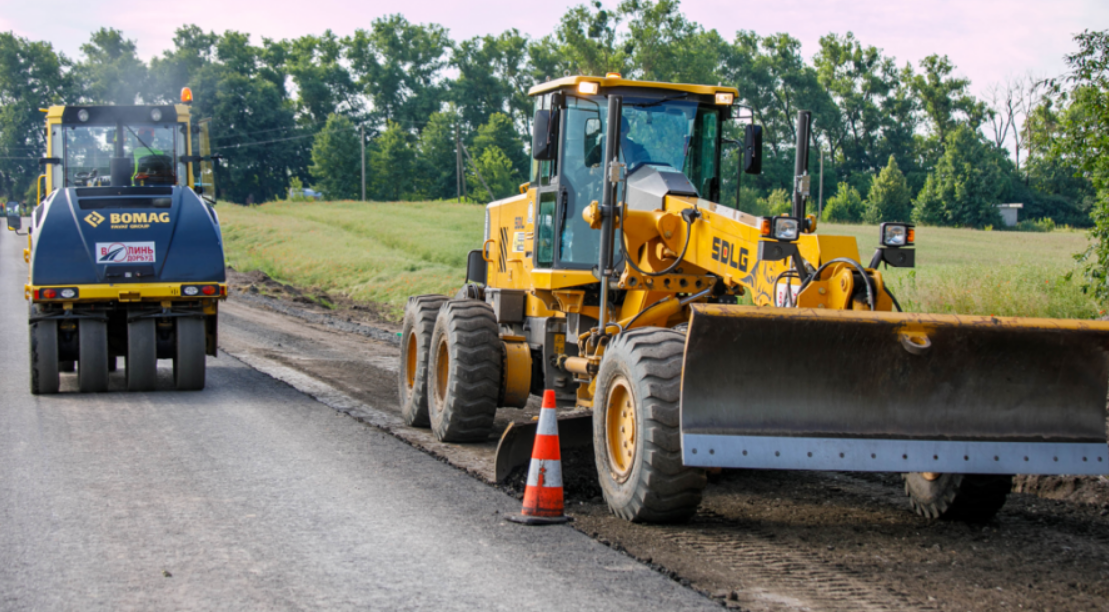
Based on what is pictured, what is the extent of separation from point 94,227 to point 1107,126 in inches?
435

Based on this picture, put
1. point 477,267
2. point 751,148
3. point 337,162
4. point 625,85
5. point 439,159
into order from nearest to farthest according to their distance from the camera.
A: point 625,85
point 751,148
point 477,267
point 439,159
point 337,162

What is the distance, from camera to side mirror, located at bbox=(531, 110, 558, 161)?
24.8 feet

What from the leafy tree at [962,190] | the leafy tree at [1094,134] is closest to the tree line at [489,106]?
the leafy tree at [962,190]

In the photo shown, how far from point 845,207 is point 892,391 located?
64.0 meters

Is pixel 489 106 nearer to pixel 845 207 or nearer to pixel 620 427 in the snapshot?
pixel 845 207

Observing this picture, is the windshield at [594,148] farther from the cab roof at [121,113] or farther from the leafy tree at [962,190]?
the leafy tree at [962,190]

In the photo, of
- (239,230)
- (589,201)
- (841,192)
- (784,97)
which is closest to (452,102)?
(784,97)

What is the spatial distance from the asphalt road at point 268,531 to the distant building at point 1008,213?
68.9m

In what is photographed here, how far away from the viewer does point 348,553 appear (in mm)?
5426

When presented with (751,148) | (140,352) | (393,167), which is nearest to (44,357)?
(140,352)

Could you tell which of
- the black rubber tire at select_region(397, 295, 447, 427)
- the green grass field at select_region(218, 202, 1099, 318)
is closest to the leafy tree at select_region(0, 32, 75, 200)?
the green grass field at select_region(218, 202, 1099, 318)

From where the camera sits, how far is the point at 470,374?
855cm

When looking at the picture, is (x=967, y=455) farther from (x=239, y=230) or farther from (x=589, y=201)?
(x=239, y=230)

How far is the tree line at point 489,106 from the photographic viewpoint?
71.3 metres
